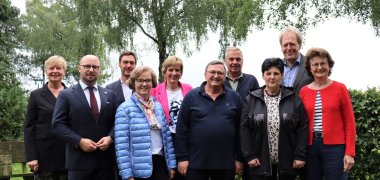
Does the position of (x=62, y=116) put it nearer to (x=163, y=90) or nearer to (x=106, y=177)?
(x=106, y=177)

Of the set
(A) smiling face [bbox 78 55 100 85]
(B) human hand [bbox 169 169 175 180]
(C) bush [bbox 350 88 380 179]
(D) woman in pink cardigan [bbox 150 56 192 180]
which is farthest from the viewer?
(C) bush [bbox 350 88 380 179]

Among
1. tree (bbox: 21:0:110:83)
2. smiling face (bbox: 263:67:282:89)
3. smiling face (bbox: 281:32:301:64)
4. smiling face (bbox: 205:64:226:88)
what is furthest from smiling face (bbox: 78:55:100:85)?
tree (bbox: 21:0:110:83)

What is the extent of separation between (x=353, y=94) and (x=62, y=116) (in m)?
3.72

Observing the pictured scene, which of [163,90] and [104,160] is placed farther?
[163,90]

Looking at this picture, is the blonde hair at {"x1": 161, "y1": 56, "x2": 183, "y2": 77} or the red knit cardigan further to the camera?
the blonde hair at {"x1": 161, "y1": 56, "x2": 183, "y2": 77}

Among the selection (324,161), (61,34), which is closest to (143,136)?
(324,161)

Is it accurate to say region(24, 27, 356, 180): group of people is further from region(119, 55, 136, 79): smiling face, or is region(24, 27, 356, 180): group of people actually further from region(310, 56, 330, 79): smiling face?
region(119, 55, 136, 79): smiling face

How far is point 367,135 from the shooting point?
5.92 metres

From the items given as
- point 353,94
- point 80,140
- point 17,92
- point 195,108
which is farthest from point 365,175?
point 17,92

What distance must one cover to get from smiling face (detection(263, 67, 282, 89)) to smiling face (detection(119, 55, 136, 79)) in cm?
203

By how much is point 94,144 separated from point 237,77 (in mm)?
1782

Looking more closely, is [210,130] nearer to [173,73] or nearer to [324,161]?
[173,73]

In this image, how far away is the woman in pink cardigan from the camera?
507 cm

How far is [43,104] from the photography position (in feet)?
17.5
